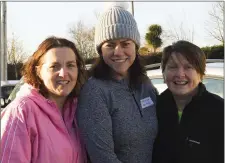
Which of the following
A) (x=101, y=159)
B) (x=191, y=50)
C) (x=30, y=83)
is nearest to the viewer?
(x=101, y=159)

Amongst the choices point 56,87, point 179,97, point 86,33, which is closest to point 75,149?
point 56,87

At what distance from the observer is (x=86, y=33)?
17.1 m

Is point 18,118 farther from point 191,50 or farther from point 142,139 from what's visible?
point 191,50

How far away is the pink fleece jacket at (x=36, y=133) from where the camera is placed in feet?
6.25

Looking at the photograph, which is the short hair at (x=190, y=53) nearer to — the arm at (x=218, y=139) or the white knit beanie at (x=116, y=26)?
the white knit beanie at (x=116, y=26)

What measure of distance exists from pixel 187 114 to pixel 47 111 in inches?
38.0

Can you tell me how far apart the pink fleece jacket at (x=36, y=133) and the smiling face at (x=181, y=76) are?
791 millimetres

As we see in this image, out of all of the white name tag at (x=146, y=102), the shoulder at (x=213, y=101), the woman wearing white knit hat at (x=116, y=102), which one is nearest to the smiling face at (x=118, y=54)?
the woman wearing white knit hat at (x=116, y=102)

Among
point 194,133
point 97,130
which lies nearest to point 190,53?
point 194,133

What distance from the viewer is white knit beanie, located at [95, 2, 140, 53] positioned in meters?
2.35

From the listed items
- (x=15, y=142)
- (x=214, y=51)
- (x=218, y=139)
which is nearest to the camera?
(x=15, y=142)

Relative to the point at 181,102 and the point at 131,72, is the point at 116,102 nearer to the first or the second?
the point at 131,72

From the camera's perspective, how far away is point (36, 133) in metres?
1.96

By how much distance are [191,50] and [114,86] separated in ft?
2.06
